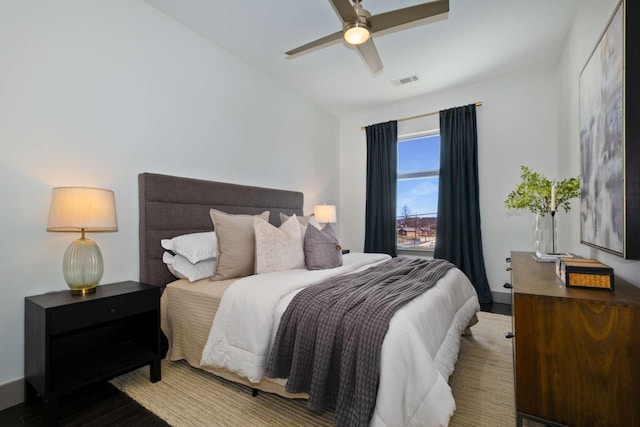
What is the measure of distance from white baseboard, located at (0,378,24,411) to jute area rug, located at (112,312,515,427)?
481mm

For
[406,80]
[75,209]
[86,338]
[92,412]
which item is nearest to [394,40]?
[406,80]

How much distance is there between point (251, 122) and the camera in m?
3.48

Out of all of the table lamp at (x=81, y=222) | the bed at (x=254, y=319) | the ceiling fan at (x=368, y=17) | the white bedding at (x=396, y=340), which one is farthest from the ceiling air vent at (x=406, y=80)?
the table lamp at (x=81, y=222)

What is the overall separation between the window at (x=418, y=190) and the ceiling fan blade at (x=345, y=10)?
282 centimetres

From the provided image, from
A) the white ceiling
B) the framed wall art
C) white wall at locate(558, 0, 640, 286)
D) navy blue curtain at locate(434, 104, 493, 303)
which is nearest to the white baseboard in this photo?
the white ceiling

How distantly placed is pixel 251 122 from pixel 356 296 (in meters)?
2.60

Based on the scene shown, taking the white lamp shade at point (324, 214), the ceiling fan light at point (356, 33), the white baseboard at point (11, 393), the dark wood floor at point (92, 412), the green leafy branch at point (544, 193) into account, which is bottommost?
the dark wood floor at point (92, 412)

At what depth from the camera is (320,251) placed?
8.34 feet

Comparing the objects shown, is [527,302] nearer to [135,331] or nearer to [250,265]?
[250,265]

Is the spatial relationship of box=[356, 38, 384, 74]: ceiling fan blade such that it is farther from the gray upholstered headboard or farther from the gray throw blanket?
the gray throw blanket

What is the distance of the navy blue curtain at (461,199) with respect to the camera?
3893mm

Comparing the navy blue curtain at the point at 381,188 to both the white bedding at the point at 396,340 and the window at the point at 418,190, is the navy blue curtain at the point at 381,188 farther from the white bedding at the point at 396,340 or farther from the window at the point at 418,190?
the white bedding at the point at 396,340

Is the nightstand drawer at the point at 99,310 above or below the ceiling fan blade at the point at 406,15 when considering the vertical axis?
below

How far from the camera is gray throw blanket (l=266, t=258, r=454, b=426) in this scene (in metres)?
1.27
